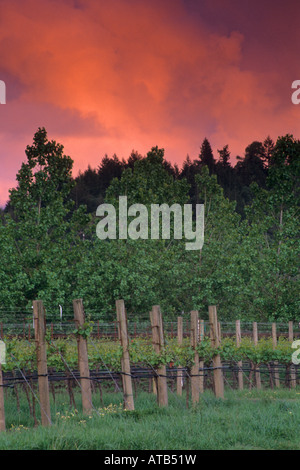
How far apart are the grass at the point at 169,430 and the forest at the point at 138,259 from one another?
16241mm

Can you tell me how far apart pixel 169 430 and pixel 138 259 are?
2129cm

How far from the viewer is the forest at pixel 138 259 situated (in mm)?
28984

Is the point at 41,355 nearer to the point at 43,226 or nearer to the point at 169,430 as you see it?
the point at 169,430

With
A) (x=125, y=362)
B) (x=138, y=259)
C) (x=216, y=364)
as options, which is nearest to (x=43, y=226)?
(x=138, y=259)

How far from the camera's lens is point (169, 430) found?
909 cm

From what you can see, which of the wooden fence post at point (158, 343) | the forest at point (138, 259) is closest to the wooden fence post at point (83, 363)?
the wooden fence post at point (158, 343)

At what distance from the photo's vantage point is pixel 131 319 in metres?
29.3

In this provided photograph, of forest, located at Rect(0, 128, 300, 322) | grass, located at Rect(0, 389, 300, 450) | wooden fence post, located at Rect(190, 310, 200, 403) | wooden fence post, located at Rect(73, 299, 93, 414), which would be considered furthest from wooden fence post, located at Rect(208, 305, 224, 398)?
forest, located at Rect(0, 128, 300, 322)

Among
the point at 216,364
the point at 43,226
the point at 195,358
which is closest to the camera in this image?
the point at 195,358

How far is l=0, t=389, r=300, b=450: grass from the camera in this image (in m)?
8.17

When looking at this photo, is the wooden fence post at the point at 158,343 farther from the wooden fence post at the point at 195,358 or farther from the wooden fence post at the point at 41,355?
the wooden fence post at the point at 41,355

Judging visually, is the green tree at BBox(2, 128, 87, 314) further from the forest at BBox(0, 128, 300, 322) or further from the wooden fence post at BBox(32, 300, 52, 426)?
the wooden fence post at BBox(32, 300, 52, 426)

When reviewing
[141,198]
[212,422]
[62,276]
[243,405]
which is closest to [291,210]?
[141,198]
